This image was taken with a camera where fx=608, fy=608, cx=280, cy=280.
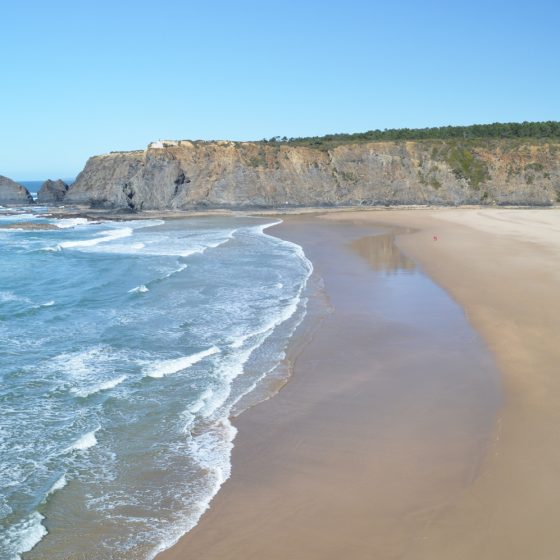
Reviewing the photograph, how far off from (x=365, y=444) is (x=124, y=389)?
548 cm

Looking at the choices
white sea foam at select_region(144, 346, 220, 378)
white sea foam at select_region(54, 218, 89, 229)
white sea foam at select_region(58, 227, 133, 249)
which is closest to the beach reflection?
white sea foam at select_region(144, 346, 220, 378)

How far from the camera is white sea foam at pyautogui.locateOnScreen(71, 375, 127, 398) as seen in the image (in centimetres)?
1264

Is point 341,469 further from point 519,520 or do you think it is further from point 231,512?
point 519,520

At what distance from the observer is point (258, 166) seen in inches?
2749

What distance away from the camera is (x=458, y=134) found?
277 feet

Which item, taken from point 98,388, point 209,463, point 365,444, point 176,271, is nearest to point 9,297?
point 176,271

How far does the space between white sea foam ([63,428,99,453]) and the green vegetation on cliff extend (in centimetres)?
6835

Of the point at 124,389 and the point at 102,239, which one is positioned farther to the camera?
the point at 102,239

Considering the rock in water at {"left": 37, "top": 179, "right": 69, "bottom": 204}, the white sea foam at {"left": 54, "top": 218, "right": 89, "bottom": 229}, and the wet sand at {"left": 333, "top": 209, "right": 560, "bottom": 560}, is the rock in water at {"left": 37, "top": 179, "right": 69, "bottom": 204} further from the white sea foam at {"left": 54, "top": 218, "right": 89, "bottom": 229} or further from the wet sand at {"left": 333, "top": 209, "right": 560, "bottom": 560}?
the wet sand at {"left": 333, "top": 209, "right": 560, "bottom": 560}

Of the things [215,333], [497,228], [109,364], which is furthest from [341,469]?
[497,228]

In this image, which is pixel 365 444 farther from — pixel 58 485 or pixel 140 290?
pixel 140 290

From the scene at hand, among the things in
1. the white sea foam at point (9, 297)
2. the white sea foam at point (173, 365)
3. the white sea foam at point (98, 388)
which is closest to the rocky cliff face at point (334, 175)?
the white sea foam at point (9, 297)

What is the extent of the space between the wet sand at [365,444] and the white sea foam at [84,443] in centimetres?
258

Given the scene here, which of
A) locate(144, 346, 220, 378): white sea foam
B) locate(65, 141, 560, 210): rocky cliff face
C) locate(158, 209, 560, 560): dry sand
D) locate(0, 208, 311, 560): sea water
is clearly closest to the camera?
locate(158, 209, 560, 560): dry sand
